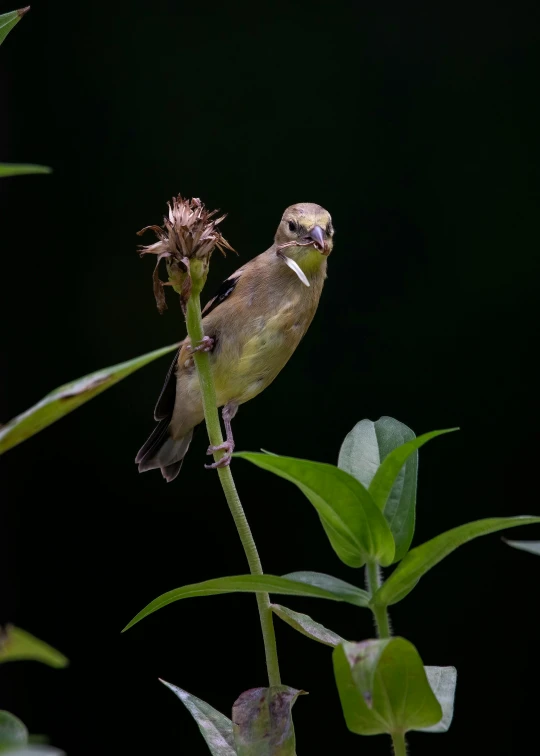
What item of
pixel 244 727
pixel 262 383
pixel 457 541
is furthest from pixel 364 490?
pixel 262 383

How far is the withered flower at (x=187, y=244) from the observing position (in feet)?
2.33

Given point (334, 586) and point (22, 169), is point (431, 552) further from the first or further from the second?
point (22, 169)

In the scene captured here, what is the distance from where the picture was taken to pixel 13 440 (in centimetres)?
47

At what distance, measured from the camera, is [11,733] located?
47 cm

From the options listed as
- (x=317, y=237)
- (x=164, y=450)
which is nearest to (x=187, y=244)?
(x=317, y=237)

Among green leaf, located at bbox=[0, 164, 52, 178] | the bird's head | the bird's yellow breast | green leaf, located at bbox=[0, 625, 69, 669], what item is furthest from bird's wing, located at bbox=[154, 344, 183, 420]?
green leaf, located at bbox=[0, 625, 69, 669]

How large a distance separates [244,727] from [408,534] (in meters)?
0.19

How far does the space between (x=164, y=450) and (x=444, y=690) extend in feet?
4.48

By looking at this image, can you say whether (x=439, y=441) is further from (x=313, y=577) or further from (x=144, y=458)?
(x=313, y=577)

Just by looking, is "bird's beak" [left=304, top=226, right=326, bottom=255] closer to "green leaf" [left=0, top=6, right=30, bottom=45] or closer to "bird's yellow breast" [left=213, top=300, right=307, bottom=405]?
"bird's yellow breast" [left=213, top=300, right=307, bottom=405]

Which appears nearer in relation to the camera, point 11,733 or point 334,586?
point 11,733

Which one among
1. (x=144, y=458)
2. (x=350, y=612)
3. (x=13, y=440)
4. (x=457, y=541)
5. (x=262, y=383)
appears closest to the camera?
(x=13, y=440)

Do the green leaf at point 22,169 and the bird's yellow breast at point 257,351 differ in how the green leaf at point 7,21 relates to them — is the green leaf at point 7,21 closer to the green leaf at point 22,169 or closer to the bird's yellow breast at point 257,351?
the green leaf at point 22,169

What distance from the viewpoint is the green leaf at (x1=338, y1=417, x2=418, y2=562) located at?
0.68 metres
